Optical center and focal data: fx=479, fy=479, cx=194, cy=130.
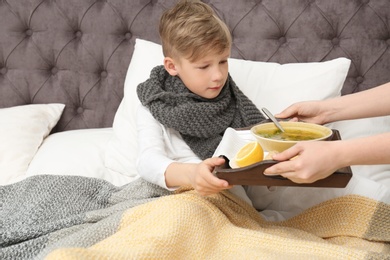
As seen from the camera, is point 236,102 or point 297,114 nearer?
point 297,114

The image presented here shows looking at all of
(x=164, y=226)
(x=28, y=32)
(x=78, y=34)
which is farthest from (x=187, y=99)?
(x=28, y=32)

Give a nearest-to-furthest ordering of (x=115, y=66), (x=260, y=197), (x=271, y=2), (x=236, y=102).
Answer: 1. (x=260, y=197)
2. (x=236, y=102)
3. (x=271, y=2)
4. (x=115, y=66)

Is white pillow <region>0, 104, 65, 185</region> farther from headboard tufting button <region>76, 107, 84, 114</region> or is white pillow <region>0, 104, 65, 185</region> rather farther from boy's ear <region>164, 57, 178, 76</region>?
boy's ear <region>164, 57, 178, 76</region>

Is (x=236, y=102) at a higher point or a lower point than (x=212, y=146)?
higher

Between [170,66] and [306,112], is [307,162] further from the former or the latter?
[170,66]

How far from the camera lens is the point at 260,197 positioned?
1368 millimetres

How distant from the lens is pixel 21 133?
1.79m

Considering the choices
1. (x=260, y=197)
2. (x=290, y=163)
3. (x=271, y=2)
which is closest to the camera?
(x=290, y=163)

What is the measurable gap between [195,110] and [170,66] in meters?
0.16

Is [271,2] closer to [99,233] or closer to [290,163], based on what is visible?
[290,163]

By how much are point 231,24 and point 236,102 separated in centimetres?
49

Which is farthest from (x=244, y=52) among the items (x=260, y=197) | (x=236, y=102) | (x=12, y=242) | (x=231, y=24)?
(x=12, y=242)

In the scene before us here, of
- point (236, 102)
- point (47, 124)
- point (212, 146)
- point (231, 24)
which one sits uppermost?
point (231, 24)

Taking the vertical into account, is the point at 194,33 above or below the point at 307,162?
above
